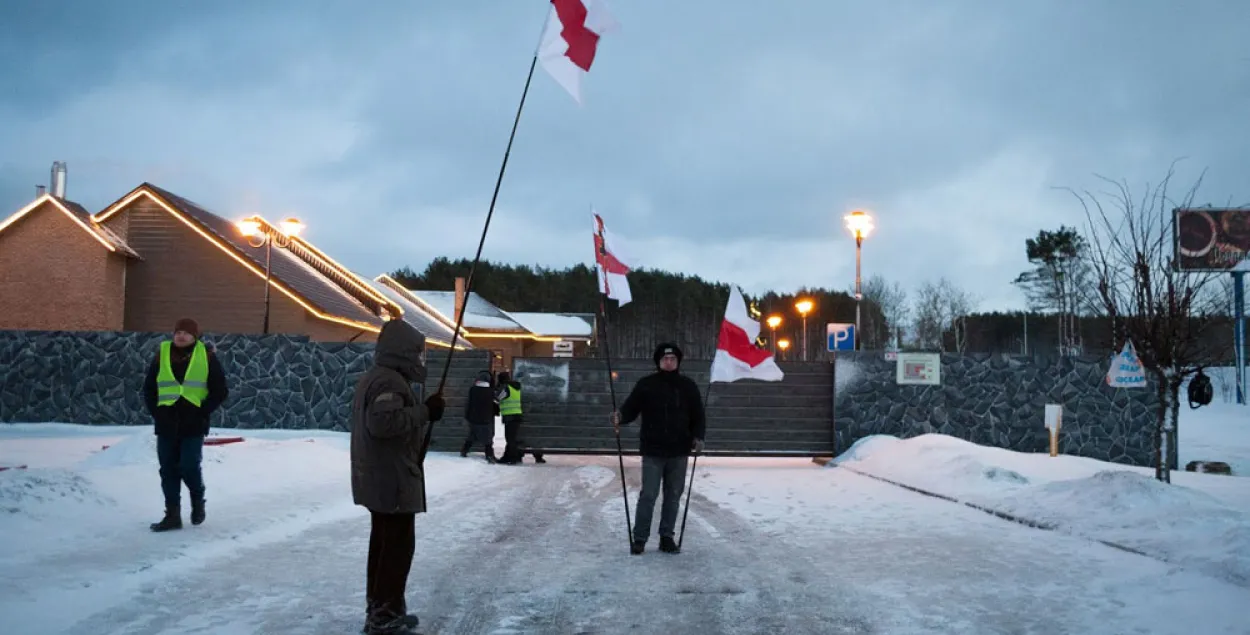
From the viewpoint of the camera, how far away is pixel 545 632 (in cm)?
481

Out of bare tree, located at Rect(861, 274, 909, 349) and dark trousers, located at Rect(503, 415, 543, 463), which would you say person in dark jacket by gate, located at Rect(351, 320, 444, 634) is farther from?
bare tree, located at Rect(861, 274, 909, 349)

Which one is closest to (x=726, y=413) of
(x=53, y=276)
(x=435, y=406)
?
(x=435, y=406)

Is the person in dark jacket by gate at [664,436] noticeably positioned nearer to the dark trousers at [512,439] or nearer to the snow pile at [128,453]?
the snow pile at [128,453]

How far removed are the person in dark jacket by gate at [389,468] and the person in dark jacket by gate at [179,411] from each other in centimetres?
363

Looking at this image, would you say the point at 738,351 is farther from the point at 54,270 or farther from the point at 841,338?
the point at 54,270

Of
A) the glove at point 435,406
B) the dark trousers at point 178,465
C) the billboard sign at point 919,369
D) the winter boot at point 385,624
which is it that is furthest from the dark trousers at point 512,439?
the winter boot at point 385,624

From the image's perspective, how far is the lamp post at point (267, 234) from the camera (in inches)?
942

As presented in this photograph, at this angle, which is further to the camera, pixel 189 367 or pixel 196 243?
pixel 196 243

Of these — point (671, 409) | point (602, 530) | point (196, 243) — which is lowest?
point (602, 530)

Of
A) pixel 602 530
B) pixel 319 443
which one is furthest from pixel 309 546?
pixel 319 443

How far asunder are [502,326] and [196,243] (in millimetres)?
20511

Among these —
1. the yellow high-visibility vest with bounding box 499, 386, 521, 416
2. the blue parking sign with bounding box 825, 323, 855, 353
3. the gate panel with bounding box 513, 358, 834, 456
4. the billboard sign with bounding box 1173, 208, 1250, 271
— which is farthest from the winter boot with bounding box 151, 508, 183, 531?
the billboard sign with bounding box 1173, 208, 1250, 271

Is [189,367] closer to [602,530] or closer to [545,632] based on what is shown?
[602,530]

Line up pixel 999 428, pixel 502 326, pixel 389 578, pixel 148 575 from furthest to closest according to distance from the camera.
Answer: pixel 502 326
pixel 999 428
pixel 148 575
pixel 389 578
